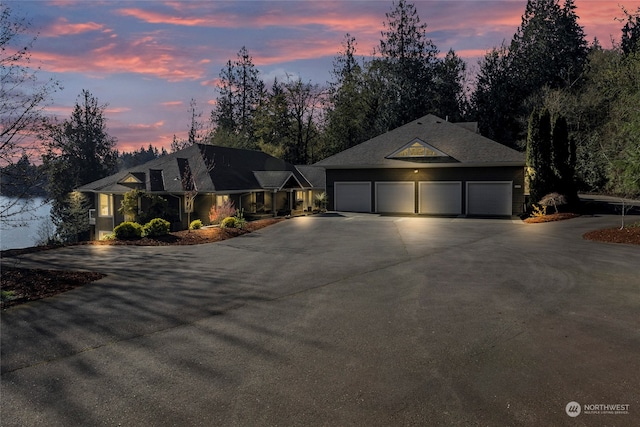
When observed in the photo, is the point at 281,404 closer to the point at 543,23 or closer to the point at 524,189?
the point at 524,189

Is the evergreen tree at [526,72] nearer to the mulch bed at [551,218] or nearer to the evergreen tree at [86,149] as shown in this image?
the mulch bed at [551,218]

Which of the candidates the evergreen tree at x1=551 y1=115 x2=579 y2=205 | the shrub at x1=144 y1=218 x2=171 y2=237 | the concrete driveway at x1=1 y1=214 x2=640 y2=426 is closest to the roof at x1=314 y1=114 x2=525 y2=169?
the evergreen tree at x1=551 y1=115 x2=579 y2=205

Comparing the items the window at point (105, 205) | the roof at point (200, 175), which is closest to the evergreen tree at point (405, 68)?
the roof at point (200, 175)

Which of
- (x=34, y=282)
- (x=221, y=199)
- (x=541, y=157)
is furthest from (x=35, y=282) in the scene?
(x=541, y=157)

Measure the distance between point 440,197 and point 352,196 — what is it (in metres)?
6.52

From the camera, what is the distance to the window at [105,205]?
102 feet

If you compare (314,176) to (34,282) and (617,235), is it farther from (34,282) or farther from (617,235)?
(34,282)

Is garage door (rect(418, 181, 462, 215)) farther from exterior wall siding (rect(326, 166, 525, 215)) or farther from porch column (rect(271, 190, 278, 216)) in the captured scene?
porch column (rect(271, 190, 278, 216))

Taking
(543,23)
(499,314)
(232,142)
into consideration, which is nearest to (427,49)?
(543,23)

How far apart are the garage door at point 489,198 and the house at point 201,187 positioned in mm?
14513

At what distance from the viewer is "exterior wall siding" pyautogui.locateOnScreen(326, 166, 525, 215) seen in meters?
26.4

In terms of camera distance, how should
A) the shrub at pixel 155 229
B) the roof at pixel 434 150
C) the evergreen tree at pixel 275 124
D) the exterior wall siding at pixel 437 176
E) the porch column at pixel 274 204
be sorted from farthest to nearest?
1. the evergreen tree at pixel 275 124
2. the porch column at pixel 274 204
3. the roof at pixel 434 150
4. the exterior wall siding at pixel 437 176
5. the shrub at pixel 155 229

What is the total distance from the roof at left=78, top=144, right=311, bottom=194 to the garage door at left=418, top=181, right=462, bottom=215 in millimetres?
11288

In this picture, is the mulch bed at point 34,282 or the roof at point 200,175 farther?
the roof at point 200,175
